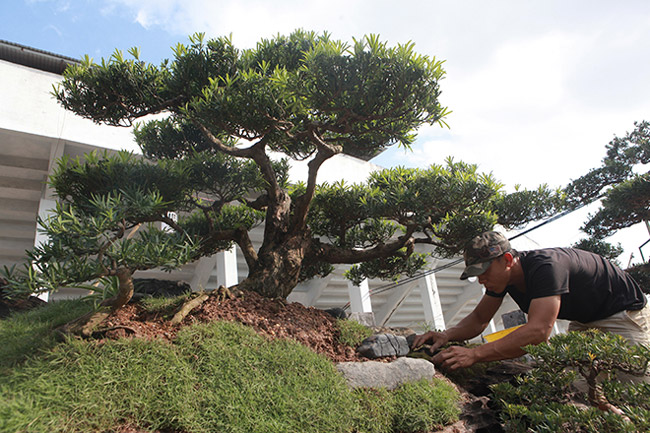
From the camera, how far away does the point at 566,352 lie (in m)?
1.65

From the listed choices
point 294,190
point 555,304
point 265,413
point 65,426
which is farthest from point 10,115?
point 555,304

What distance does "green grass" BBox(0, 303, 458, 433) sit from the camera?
1742 millimetres

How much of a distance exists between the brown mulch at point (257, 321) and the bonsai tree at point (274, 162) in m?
0.31

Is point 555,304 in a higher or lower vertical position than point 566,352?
higher

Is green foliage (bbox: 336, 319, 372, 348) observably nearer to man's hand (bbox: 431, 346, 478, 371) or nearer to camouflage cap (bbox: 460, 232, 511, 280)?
man's hand (bbox: 431, 346, 478, 371)

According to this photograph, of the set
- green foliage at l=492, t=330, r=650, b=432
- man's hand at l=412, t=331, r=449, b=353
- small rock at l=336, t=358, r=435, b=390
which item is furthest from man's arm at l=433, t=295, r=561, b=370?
man's hand at l=412, t=331, r=449, b=353

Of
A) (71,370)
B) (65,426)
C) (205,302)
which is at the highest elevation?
(205,302)

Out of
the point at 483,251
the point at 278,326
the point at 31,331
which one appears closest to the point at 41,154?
the point at 31,331

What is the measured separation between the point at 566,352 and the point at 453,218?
2325 millimetres

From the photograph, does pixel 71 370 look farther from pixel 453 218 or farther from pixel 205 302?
pixel 453 218

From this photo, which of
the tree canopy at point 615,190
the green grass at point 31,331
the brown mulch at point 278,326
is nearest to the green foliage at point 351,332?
the brown mulch at point 278,326

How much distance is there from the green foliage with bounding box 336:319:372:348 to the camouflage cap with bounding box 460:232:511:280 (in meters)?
1.09

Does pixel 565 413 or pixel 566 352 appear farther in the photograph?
pixel 566 352

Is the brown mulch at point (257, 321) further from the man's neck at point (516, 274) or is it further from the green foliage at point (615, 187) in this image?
the green foliage at point (615, 187)
